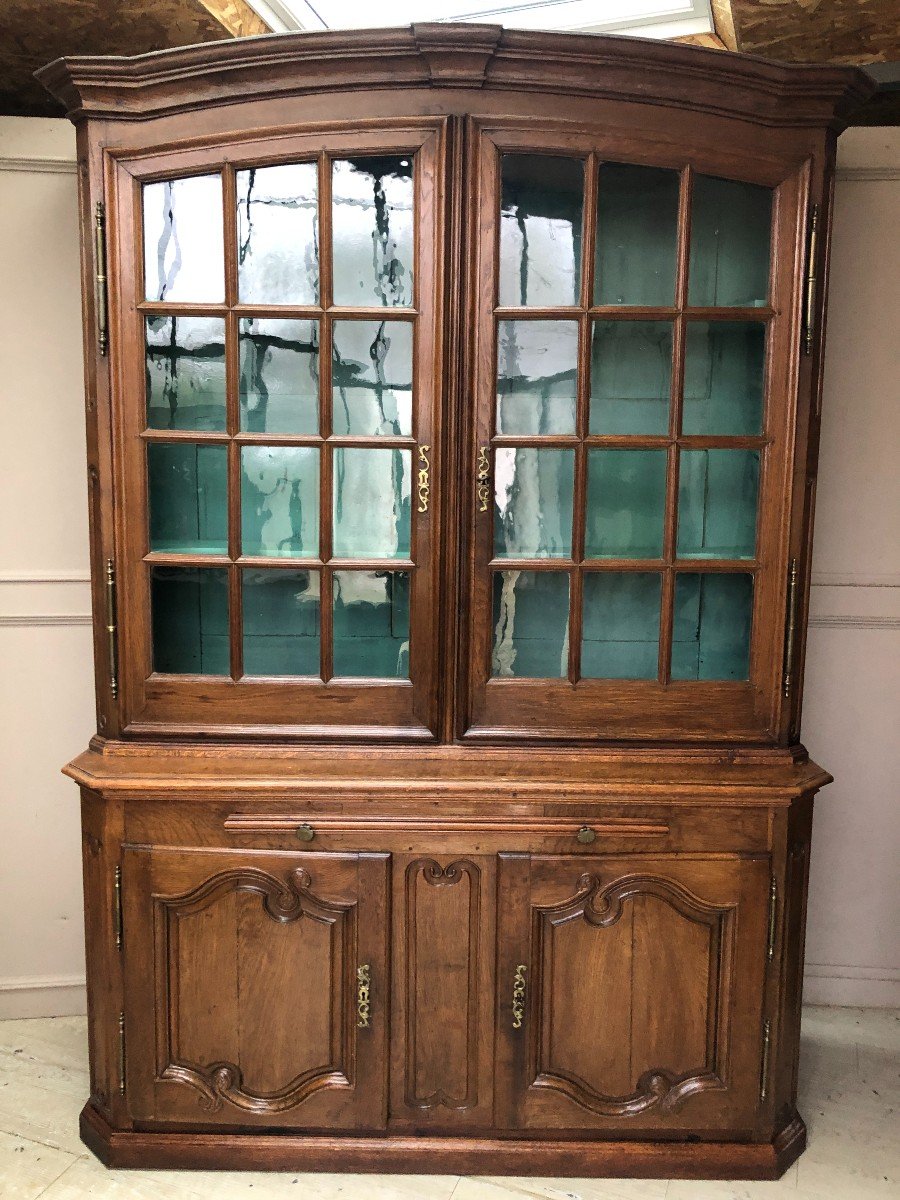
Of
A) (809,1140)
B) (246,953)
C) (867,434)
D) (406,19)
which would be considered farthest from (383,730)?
(406,19)

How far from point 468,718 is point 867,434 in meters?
1.37

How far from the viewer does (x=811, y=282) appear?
5.90 ft

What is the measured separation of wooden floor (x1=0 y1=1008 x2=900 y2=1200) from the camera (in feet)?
6.23

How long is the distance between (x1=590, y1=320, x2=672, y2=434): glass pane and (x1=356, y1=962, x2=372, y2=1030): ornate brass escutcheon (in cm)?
120

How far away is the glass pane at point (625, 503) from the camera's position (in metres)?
1.87

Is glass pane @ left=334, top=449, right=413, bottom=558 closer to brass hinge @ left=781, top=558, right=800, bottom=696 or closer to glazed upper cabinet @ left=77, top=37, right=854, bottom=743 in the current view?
glazed upper cabinet @ left=77, top=37, right=854, bottom=743

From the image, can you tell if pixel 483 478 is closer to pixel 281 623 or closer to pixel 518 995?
pixel 281 623

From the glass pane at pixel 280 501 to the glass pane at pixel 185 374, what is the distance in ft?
0.38

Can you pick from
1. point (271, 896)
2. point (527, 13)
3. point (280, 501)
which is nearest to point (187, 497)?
point (280, 501)

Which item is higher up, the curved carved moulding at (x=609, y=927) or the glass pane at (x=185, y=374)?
the glass pane at (x=185, y=374)

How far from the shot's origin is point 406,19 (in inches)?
107

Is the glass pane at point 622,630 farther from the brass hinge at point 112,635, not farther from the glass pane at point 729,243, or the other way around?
the brass hinge at point 112,635

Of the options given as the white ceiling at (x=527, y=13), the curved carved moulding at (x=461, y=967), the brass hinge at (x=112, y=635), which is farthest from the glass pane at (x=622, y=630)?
the white ceiling at (x=527, y=13)

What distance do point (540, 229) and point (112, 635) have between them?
1.16 metres
